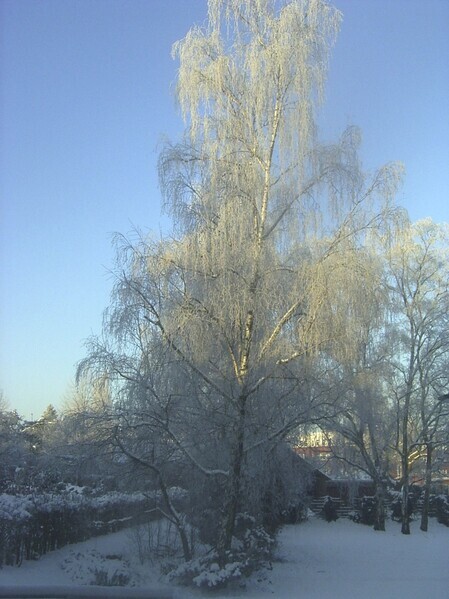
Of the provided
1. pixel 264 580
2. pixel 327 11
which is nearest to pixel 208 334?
pixel 264 580

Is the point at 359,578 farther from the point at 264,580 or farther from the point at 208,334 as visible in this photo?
the point at 208,334

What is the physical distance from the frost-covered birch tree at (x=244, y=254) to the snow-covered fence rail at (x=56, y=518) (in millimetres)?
3160

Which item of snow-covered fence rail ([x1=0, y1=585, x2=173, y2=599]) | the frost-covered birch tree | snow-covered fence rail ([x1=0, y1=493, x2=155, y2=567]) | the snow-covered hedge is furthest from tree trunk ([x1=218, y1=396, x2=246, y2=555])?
snow-covered fence rail ([x1=0, y1=585, x2=173, y2=599])

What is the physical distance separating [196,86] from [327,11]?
Result: 11.3ft

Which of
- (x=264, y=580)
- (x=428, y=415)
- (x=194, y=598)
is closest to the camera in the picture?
(x=194, y=598)

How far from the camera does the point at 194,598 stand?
11.5m

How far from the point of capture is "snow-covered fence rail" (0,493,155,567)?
12555 mm

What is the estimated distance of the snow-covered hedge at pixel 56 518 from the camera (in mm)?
12555

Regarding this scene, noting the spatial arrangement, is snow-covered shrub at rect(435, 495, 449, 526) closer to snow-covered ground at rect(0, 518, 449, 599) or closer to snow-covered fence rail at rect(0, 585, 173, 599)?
snow-covered ground at rect(0, 518, 449, 599)

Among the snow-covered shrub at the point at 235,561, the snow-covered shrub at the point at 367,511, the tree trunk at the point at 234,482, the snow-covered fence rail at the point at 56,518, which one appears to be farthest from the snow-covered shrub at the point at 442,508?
the tree trunk at the point at 234,482

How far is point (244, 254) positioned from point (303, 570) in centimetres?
735

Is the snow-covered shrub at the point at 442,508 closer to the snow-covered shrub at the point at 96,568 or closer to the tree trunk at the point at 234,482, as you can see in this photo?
the snow-covered shrub at the point at 96,568

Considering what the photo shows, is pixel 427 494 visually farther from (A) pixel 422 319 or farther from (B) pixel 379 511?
(A) pixel 422 319

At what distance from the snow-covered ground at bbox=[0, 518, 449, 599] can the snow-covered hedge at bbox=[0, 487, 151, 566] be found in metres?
0.27
